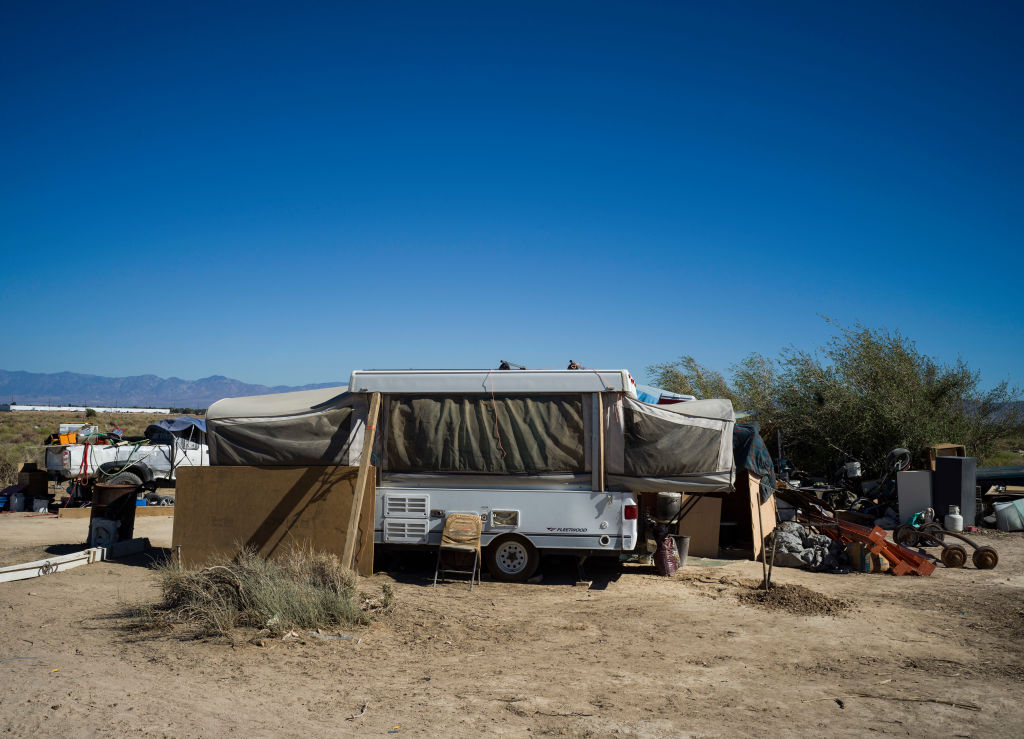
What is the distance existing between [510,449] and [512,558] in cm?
133

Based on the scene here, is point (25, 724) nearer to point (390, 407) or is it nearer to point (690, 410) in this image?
point (390, 407)

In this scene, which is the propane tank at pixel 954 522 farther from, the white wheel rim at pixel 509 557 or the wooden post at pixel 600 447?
the white wheel rim at pixel 509 557

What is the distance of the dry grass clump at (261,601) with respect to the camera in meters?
6.76

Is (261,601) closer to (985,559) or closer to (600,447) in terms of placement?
(600,447)

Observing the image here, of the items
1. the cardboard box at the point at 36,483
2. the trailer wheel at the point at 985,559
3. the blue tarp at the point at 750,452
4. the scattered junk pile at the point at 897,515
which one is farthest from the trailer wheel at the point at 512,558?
the cardboard box at the point at 36,483

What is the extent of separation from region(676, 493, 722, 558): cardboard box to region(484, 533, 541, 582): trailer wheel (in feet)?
10.4

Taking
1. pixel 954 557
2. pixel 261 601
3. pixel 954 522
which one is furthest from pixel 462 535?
pixel 954 522

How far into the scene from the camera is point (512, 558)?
9609mm

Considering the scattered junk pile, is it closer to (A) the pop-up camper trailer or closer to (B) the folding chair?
(A) the pop-up camper trailer

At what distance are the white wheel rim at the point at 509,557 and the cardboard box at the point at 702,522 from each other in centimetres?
323

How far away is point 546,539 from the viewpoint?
31.1ft

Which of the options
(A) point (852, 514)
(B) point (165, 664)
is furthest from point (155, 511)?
(A) point (852, 514)

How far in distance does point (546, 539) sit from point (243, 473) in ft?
12.8

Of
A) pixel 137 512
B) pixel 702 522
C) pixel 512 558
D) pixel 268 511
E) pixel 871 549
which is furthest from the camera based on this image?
pixel 137 512
